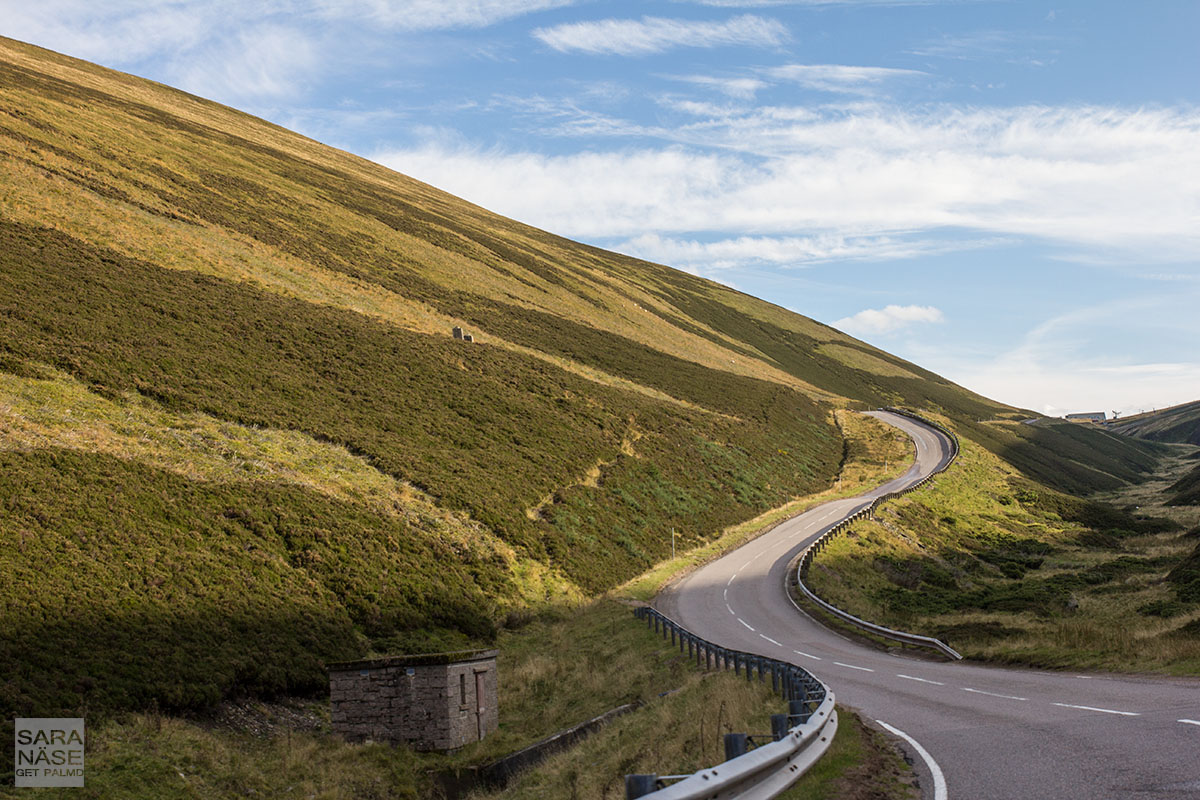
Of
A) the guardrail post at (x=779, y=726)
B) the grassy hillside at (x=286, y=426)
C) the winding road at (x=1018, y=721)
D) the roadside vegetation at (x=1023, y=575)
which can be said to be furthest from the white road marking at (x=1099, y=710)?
the grassy hillside at (x=286, y=426)

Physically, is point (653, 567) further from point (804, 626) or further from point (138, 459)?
point (138, 459)

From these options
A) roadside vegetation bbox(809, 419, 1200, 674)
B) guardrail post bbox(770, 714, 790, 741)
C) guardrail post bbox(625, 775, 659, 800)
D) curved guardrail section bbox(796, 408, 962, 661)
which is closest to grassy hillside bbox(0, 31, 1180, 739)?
curved guardrail section bbox(796, 408, 962, 661)

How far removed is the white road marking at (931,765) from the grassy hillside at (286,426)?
49.5 feet

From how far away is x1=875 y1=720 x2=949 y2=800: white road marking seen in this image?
780 centimetres

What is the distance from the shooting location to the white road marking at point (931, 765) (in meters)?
7.80

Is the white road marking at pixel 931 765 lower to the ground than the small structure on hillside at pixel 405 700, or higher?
higher

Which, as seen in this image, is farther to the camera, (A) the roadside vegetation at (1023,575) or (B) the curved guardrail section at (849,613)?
(B) the curved guardrail section at (849,613)

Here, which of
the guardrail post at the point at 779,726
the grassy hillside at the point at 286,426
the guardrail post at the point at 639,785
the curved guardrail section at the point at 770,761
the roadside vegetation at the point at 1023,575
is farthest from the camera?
the grassy hillside at the point at 286,426

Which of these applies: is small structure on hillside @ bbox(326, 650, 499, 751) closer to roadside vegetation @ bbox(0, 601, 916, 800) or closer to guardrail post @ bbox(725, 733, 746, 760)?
roadside vegetation @ bbox(0, 601, 916, 800)

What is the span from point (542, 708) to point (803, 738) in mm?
15522

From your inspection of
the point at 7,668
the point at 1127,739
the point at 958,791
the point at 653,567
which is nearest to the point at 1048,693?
the point at 1127,739

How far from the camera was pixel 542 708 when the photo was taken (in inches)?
892

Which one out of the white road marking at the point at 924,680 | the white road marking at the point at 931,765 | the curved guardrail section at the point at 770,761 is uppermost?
the curved guardrail section at the point at 770,761

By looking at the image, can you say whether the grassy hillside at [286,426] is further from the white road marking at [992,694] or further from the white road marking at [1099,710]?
the white road marking at [1099,710]
